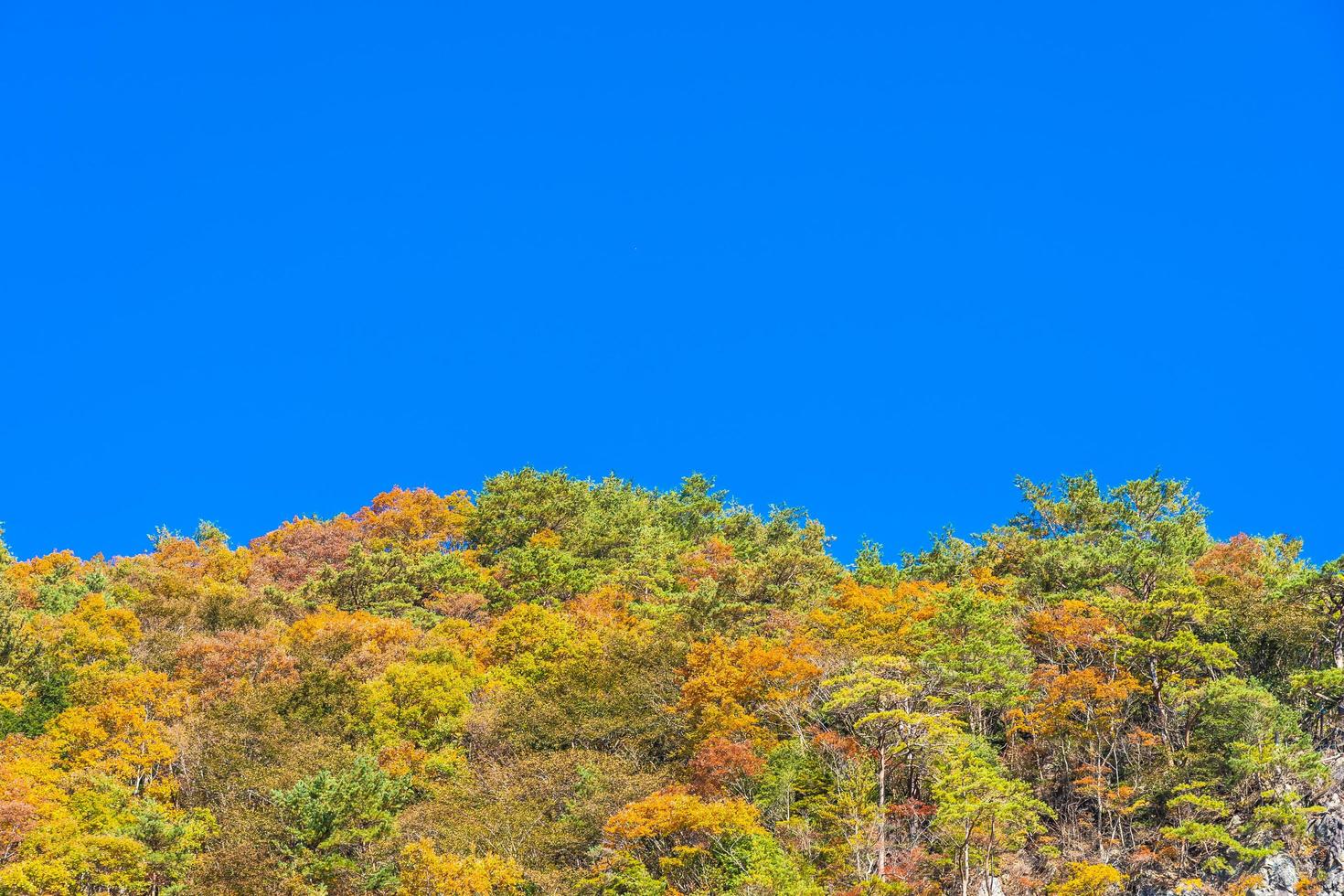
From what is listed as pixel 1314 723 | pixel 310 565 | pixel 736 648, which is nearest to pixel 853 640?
pixel 736 648

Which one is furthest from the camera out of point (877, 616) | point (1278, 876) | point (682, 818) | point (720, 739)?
point (877, 616)

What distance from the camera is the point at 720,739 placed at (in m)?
27.0

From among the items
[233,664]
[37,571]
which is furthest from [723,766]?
[37,571]

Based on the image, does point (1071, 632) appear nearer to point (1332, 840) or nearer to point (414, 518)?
point (1332, 840)

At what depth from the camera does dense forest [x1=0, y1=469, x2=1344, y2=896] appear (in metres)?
23.2

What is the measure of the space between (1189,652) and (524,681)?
20.1 metres

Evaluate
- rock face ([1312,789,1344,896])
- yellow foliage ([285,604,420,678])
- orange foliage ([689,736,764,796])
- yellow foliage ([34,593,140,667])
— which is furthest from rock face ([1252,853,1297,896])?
yellow foliage ([34,593,140,667])

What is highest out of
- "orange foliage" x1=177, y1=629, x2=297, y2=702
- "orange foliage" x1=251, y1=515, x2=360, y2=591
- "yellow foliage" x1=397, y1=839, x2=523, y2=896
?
"orange foliage" x1=251, y1=515, x2=360, y2=591

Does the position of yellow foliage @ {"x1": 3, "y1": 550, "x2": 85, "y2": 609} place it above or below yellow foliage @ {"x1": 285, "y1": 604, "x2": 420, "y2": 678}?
above

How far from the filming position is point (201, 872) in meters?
23.7

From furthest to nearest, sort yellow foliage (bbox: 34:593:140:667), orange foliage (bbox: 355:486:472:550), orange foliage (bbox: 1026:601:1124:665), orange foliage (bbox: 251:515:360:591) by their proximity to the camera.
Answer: orange foliage (bbox: 355:486:472:550) → orange foliage (bbox: 251:515:360:591) → yellow foliage (bbox: 34:593:140:667) → orange foliage (bbox: 1026:601:1124:665)

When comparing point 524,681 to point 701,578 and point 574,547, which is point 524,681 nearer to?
point 701,578

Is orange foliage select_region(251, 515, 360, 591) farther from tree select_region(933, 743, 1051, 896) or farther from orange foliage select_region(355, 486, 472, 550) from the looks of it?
tree select_region(933, 743, 1051, 896)

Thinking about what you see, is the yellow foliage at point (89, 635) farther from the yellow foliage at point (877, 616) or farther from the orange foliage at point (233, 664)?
the yellow foliage at point (877, 616)
